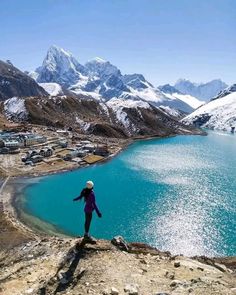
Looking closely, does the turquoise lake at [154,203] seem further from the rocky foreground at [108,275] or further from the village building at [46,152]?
the rocky foreground at [108,275]

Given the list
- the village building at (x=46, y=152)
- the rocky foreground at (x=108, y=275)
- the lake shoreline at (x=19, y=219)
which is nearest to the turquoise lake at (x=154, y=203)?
the lake shoreline at (x=19, y=219)

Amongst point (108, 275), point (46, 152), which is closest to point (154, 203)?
point (46, 152)

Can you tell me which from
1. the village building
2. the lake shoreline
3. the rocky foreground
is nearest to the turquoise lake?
the lake shoreline

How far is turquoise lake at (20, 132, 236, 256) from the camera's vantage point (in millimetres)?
72312

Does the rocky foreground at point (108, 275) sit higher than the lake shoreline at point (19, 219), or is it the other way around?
the rocky foreground at point (108, 275)

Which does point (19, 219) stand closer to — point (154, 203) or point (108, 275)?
point (154, 203)

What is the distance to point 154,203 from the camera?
92562 mm

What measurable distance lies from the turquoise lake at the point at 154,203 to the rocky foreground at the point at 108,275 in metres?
43.3

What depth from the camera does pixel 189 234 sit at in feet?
244

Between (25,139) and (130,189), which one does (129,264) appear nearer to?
(130,189)

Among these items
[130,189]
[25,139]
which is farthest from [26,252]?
[25,139]

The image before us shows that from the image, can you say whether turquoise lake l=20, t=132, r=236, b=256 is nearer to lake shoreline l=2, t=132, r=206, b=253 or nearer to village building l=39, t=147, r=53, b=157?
lake shoreline l=2, t=132, r=206, b=253

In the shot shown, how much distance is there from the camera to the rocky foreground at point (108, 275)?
68.2 feet

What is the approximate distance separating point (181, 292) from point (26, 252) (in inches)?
657
